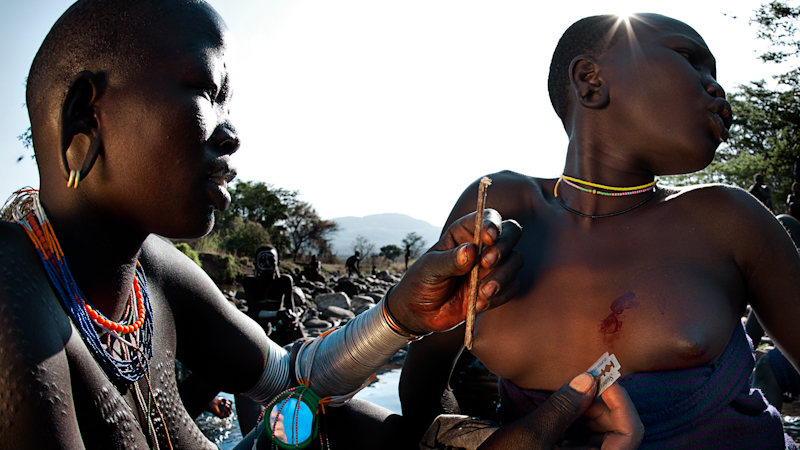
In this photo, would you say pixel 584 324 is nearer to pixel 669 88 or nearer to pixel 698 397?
pixel 698 397

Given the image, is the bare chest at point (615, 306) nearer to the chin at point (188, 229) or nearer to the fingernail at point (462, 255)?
the fingernail at point (462, 255)

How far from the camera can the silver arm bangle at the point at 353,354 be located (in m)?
1.84

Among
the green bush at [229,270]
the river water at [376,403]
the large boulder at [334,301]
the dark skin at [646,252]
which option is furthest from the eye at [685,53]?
the green bush at [229,270]

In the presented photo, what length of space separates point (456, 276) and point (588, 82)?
92 centimetres

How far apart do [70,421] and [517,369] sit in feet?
4.15

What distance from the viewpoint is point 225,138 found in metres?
1.49

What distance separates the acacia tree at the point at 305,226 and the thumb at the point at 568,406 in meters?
39.2

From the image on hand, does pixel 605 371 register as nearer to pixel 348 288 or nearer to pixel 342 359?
pixel 342 359

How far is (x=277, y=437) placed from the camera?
5.81 ft

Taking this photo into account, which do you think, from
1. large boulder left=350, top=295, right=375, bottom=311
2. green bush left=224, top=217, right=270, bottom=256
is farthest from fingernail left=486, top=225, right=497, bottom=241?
green bush left=224, top=217, right=270, bottom=256

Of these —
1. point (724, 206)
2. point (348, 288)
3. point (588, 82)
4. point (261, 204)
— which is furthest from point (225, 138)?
point (261, 204)

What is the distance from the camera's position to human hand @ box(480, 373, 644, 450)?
1.43 m

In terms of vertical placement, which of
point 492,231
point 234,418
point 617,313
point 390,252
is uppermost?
point 390,252

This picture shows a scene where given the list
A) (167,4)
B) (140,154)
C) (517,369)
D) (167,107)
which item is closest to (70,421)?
(140,154)
